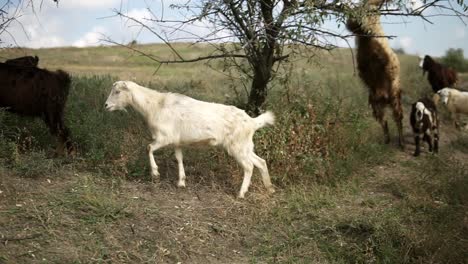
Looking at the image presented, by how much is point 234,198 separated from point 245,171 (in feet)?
1.31

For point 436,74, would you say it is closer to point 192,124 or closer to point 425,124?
point 425,124

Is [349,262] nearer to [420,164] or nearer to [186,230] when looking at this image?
[186,230]

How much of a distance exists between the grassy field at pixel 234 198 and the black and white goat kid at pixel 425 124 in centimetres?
55

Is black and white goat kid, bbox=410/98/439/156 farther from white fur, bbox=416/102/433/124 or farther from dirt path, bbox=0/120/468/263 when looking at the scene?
dirt path, bbox=0/120/468/263

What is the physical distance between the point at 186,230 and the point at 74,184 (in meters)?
1.73

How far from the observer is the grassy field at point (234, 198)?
5594 millimetres

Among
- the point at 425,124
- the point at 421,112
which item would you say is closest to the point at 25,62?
the point at 421,112

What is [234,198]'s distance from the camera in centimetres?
708

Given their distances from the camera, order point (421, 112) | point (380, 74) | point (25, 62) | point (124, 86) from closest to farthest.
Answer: point (124, 86) < point (25, 62) < point (421, 112) < point (380, 74)


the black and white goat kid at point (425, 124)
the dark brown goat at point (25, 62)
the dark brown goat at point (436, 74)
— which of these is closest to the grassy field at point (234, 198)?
the black and white goat kid at point (425, 124)

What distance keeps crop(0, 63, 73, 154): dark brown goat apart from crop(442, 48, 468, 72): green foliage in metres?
16.6

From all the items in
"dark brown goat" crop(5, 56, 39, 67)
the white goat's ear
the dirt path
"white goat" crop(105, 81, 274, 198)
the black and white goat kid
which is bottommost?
the dirt path

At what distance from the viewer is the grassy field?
5.59m

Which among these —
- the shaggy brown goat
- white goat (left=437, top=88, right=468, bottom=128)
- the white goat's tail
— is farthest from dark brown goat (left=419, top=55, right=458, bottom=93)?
the white goat's tail
